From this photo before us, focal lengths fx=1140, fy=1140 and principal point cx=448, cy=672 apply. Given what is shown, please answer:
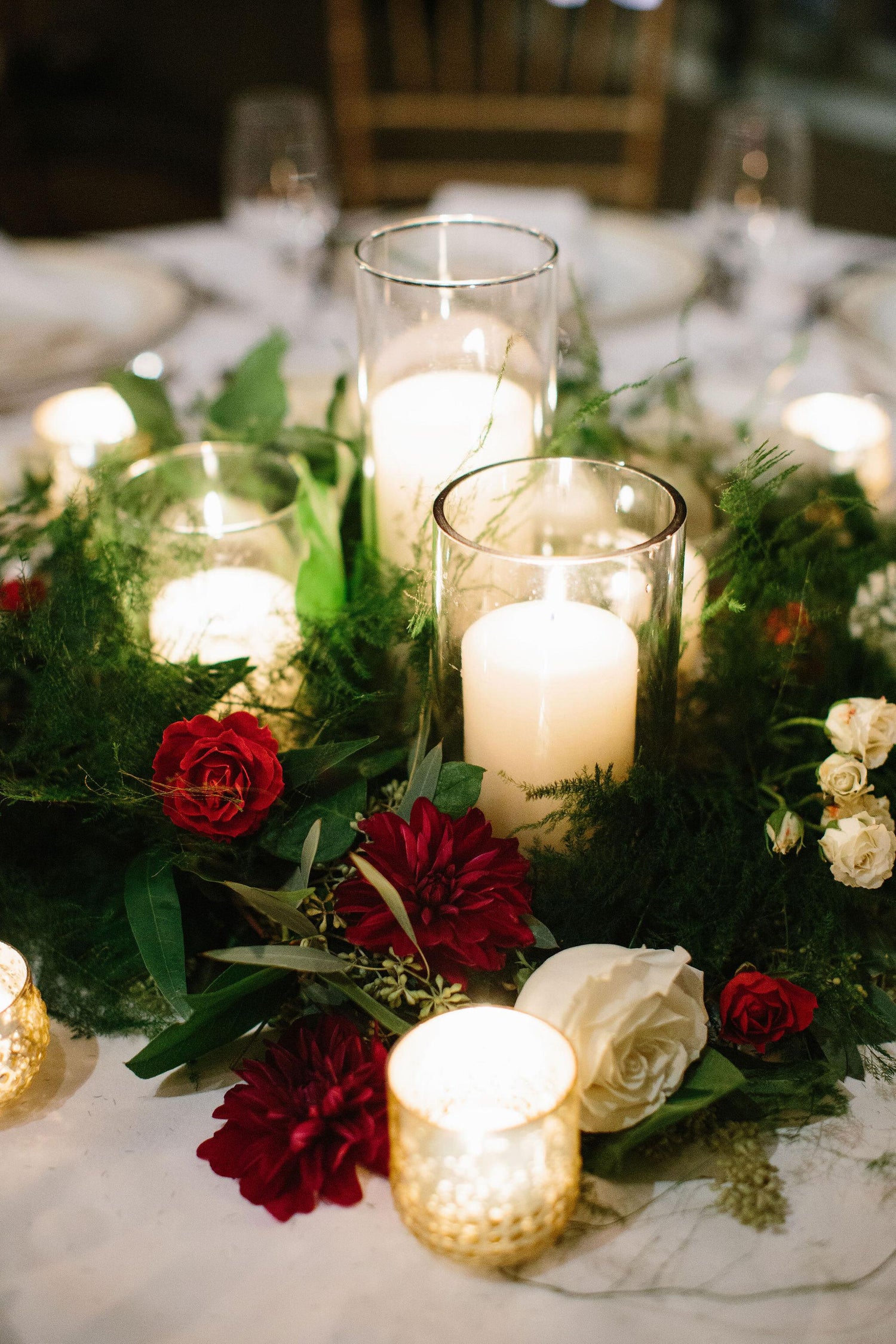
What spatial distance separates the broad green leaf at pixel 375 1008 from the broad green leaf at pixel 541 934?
0.22 feet

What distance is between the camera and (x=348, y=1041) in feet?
1.56

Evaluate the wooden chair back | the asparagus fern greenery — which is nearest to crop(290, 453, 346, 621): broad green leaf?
the asparagus fern greenery

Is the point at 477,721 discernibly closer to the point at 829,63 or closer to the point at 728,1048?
the point at 728,1048

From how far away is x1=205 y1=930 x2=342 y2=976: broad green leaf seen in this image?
0.47 m

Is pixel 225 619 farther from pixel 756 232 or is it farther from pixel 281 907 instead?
pixel 756 232

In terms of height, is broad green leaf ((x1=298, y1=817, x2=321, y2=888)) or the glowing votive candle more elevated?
the glowing votive candle

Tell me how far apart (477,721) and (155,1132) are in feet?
0.75

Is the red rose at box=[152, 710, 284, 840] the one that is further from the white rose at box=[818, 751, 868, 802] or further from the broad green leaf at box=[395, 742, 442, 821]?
the white rose at box=[818, 751, 868, 802]

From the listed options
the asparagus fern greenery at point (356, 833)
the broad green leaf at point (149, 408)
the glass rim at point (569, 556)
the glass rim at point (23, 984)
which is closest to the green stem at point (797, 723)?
the asparagus fern greenery at point (356, 833)

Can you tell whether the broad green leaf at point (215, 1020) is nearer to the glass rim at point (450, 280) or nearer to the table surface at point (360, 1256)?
the table surface at point (360, 1256)

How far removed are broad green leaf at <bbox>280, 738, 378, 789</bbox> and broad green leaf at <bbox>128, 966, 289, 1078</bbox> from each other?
0.09 m

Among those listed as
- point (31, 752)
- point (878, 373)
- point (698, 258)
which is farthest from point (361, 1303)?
point (698, 258)

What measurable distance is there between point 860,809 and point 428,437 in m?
0.31

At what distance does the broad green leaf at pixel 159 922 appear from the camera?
1.63 ft
